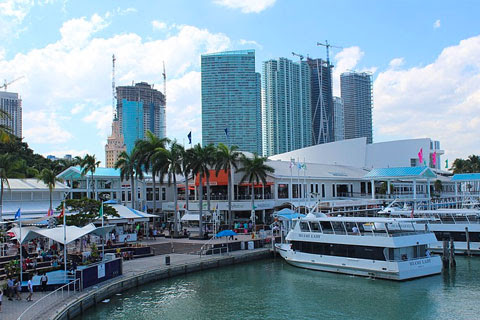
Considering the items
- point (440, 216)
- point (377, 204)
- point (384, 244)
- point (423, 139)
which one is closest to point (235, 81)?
point (423, 139)

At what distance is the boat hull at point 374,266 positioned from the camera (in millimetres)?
31406

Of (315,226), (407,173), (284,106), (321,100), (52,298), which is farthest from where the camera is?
(321,100)

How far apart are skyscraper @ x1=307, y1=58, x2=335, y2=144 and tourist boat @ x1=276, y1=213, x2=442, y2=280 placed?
153m

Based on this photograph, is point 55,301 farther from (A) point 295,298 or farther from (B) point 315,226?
(B) point 315,226

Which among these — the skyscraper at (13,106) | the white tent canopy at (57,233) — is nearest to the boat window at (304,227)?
the white tent canopy at (57,233)

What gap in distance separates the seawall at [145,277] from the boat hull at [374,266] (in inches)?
202

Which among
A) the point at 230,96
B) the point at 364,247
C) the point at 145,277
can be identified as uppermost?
the point at 230,96

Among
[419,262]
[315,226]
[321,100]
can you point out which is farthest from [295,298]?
[321,100]

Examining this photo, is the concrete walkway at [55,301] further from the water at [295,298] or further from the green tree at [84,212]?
the green tree at [84,212]

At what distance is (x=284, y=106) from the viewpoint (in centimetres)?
17638

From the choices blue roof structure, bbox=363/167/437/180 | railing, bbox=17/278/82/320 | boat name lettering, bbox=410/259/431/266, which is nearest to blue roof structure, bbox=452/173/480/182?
blue roof structure, bbox=363/167/437/180

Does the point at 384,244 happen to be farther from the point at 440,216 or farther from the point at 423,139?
the point at 423,139

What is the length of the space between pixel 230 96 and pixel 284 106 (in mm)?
21662

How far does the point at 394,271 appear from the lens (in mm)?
31312
